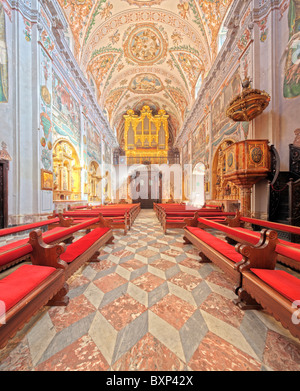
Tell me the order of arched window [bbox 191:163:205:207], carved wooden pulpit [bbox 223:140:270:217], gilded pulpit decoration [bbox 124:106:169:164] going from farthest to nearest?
gilded pulpit decoration [bbox 124:106:169:164], arched window [bbox 191:163:205:207], carved wooden pulpit [bbox 223:140:270:217]

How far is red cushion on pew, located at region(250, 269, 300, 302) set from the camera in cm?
115

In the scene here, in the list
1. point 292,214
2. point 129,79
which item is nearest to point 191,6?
point 129,79

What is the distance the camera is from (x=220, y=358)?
1.11 metres

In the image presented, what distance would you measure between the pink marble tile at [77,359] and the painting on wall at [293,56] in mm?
6822

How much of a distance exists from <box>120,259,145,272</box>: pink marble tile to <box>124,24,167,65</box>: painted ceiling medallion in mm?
13375

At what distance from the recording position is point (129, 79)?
1371 cm

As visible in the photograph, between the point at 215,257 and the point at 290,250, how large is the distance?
2.73 ft

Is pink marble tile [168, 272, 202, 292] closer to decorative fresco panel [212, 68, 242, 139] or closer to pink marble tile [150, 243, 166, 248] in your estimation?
pink marble tile [150, 243, 166, 248]

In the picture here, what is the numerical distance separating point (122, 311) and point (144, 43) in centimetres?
1470

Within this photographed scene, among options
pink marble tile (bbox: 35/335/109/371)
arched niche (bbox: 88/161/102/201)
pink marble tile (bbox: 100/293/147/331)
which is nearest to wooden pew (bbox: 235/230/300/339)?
pink marble tile (bbox: 100/293/147/331)

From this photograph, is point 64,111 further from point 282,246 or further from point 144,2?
point 282,246

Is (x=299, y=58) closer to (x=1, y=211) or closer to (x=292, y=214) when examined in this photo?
(x=292, y=214)

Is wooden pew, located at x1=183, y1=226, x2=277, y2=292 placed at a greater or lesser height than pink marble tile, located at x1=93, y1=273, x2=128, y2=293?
greater

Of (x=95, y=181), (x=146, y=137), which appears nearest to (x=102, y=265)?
(x=95, y=181)
